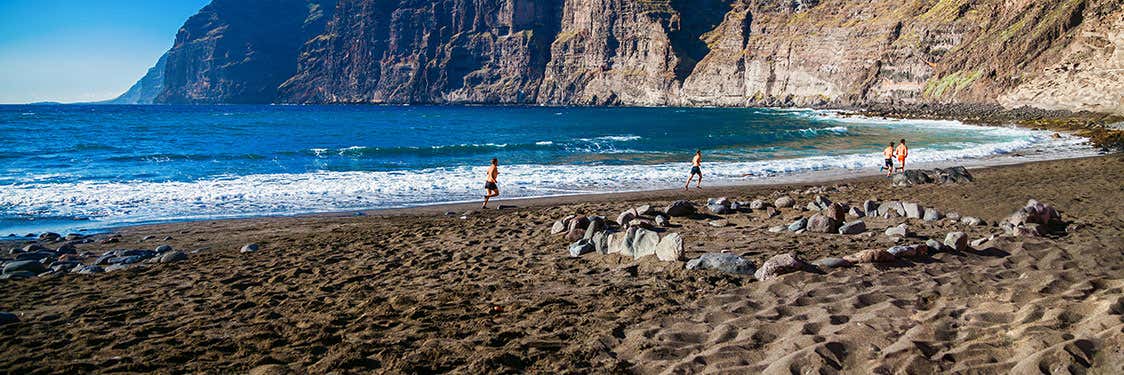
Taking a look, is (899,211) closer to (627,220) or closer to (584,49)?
(627,220)

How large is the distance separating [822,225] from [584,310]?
4.75 meters

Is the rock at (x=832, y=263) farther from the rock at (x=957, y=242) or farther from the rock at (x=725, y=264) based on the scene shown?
the rock at (x=957, y=242)

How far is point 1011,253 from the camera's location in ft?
22.3

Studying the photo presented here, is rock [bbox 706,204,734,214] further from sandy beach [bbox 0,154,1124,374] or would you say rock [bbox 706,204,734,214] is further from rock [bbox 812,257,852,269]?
rock [bbox 812,257,852,269]

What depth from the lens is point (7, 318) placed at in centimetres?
596

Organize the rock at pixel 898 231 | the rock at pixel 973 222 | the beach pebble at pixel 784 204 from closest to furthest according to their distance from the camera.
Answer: the rock at pixel 898 231
the rock at pixel 973 222
the beach pebble at pixel 784 204

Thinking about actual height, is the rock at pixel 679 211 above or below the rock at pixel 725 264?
below

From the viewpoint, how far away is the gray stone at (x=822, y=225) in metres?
8.85

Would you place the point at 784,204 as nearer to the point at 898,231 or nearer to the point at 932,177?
the point at 898,231

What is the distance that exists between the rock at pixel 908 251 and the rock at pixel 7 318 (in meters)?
8.61

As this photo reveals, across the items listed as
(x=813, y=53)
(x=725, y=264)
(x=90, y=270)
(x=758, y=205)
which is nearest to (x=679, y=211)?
(x=758, y=205)

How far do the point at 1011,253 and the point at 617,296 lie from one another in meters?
4.39

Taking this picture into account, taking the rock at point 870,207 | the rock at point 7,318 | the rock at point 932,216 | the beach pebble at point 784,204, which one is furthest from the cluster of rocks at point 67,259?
the rock at point 932,216

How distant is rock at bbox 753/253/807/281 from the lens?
6.18m
